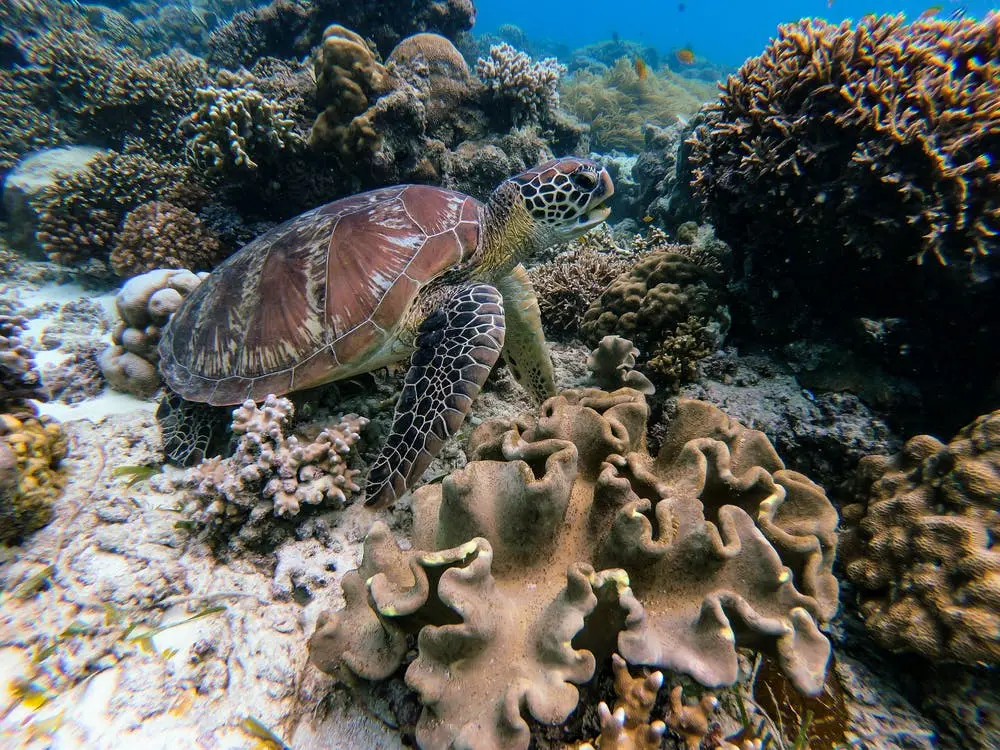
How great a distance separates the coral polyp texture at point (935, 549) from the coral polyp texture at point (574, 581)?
0.34 metres

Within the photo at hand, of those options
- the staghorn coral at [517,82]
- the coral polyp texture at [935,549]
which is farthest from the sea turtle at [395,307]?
the staghorn coral at [517,82]

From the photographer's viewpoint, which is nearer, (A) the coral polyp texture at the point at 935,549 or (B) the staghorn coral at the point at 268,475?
(A) the coral polyp texture at the point at 935,549

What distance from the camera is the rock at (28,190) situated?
5.80 metres

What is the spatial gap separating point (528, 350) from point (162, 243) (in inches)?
186

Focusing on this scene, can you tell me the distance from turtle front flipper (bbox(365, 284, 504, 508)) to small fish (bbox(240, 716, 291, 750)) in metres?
1.01

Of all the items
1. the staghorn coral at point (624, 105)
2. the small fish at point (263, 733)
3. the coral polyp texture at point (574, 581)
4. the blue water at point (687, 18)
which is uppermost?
the blue water at point (687, 18)

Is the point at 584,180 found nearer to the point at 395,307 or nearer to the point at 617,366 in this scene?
the point at 617,366

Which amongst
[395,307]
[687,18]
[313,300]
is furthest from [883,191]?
[687,18]

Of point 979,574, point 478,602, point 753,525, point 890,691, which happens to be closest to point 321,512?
point 478,602

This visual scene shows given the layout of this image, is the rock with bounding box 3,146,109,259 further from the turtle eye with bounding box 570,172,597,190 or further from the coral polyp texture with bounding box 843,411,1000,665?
the coral polyp texture with bounding box 843,411,1000,665

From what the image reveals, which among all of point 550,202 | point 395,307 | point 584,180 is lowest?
point 395,307

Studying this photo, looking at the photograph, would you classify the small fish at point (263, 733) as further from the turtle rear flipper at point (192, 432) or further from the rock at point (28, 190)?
the rock at point (28, 190)

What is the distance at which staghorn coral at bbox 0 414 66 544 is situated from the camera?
6.89 ft

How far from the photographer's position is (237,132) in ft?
16.1
